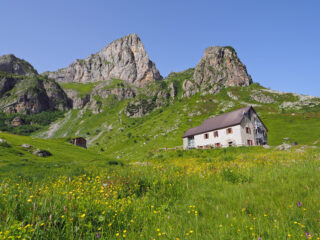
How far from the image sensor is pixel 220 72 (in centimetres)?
18450

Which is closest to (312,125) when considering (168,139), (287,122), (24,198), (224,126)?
(287,122)

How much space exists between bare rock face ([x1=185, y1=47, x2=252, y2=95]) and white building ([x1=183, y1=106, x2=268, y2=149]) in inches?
4450

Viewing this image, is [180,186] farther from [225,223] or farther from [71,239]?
[71,239]

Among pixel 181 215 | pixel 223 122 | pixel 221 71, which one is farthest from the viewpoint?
pixel 221 71

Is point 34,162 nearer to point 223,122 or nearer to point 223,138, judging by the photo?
point 223,138

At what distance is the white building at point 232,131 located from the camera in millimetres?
53750

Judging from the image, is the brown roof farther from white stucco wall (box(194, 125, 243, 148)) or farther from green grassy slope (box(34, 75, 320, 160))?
green grassy slope (box(34, 75, 320, 160))

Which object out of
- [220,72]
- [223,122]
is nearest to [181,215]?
[223,122]

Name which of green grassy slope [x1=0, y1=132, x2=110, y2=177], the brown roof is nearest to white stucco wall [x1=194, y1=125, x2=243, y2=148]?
the brown roof

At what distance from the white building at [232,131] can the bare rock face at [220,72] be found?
4450 inches

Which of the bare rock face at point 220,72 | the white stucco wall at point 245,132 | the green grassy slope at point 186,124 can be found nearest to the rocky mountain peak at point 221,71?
the bare rock face at point 220,72

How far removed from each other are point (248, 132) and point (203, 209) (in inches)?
2298

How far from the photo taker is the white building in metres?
53.8

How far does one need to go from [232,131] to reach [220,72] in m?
148
